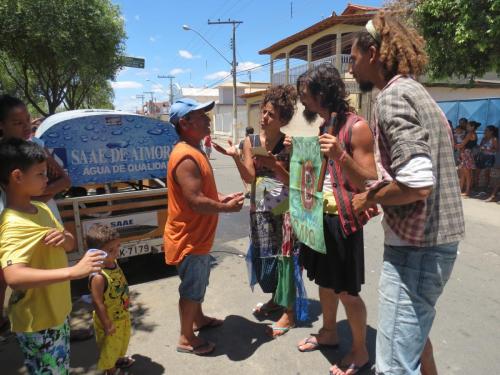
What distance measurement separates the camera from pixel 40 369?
2061 mm

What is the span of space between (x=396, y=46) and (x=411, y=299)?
116 centimetres

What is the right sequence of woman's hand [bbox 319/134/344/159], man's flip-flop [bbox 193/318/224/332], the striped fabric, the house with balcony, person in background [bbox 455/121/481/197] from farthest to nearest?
the house with balcony → person in background [bbox 455/121/481/197] → man's flip-flop [bbox 193/318/224/332] → woman's hand [bbox 319/134/344/159] → the striped fabric

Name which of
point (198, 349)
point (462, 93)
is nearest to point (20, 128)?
point (198, 349)

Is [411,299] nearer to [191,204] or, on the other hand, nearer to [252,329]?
[191,204]

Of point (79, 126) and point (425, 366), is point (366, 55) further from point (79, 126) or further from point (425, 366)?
point (79, 126)

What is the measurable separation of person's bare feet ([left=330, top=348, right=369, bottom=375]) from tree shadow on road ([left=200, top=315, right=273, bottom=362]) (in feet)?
2.21

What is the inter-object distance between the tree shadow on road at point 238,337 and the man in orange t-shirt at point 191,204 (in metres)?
0.39

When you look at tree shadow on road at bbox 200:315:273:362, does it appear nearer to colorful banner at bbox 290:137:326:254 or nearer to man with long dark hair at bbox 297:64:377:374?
man with long dark hair at bbox 297:64:377:374

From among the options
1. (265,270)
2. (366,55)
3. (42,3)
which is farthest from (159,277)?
(42,3)

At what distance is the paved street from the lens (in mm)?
2893

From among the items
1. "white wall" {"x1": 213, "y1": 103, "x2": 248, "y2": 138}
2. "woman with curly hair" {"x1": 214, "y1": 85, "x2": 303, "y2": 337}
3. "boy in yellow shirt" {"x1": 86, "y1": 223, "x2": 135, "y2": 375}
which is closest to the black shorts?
"woman with curly hair" {"x1": 214, "y1": 85, "x2": 303, "y2": 337}

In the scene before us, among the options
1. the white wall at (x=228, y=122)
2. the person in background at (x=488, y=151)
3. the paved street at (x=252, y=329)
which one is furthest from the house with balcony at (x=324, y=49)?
the paved street at (x=252, y=329)

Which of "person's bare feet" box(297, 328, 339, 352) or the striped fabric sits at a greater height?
the striped fabric

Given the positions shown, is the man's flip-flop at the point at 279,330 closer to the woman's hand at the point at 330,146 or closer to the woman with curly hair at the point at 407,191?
the woman with curly hair at the point at 407,191
